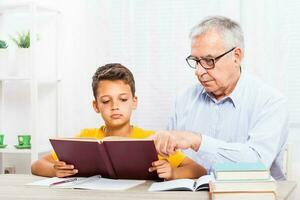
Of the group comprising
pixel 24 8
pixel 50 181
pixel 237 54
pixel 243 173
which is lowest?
pixel 50 181

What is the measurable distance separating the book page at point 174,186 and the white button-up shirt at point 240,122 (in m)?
0.27

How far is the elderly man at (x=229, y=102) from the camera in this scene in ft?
7.70

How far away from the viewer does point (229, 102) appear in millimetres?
2564

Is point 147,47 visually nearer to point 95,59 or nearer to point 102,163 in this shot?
point 95,59

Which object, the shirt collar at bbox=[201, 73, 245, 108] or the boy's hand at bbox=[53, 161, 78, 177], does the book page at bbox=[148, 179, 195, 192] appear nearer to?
the boy's hand at bbox=[53, 161, 78, 177]

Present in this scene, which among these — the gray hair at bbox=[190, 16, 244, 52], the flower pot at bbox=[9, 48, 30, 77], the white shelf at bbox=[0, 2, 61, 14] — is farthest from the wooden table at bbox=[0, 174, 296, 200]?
the white shelf at bbox=[0, 2, 61, 14]

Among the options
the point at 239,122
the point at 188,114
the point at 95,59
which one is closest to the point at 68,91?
the point at 95,59

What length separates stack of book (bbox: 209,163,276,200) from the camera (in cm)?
154

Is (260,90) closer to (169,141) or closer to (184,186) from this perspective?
(169,141)

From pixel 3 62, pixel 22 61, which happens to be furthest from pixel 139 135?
pixel 3 62

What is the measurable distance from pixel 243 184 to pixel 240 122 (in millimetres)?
985

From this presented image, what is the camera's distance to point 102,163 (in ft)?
6.54

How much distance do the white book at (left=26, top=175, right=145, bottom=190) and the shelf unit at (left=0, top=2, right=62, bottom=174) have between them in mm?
1241

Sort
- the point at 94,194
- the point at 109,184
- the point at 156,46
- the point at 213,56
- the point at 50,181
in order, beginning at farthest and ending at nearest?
the point at 156,46 → the point at 213,56 → the point at 50,181 → the point at 109,184 → the point at 94,194
